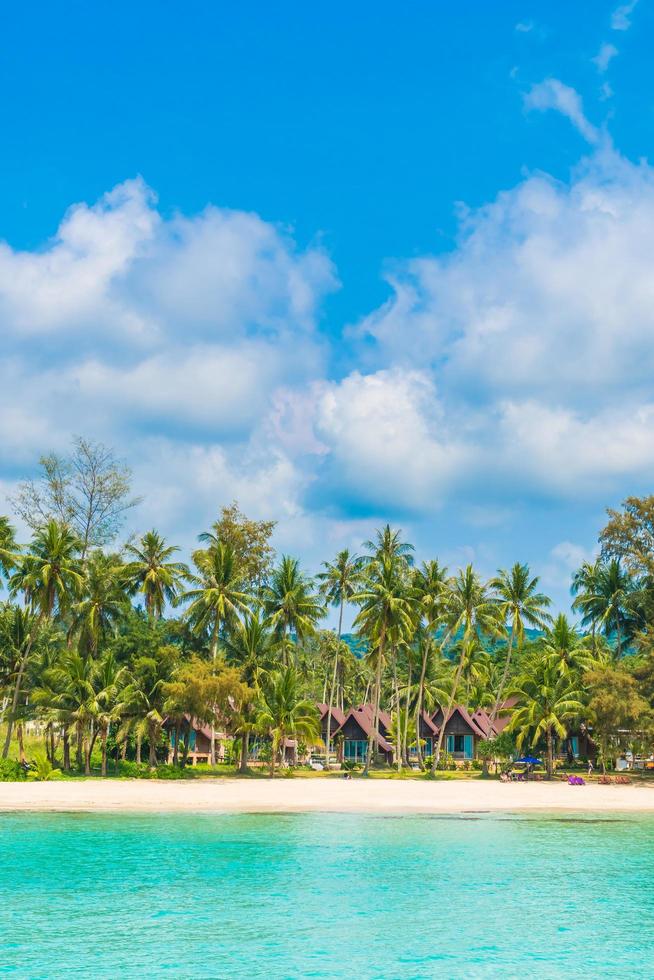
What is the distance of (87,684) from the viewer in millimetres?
45656

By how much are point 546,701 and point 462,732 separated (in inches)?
817

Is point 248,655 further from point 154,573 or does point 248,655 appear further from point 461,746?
point 461,746

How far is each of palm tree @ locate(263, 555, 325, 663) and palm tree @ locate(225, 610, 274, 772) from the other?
3.42 meters

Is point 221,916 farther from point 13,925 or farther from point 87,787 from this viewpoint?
point 87,787

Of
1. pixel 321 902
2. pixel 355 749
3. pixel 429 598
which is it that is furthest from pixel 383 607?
pixel 321 902

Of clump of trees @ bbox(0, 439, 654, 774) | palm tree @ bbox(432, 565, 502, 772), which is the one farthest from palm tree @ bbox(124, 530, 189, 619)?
palm tree @ bbox(432, 565, 502, 772)

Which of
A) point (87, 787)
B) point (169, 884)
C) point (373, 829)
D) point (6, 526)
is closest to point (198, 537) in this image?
point (6, 526)

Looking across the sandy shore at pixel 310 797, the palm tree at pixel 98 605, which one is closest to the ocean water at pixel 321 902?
the sandy shore at pixel 310 797

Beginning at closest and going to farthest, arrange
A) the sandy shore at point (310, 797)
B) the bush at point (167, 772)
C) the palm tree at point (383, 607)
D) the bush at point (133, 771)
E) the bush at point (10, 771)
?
the sandy shore at point (310, 797) → the bush at point (10, 771) → the bush at point (133, 771) → the bush at point (167, 772) → the palm tree at point (383, 607)

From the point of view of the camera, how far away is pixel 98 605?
53.4 m

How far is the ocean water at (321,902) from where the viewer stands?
13.3 meters

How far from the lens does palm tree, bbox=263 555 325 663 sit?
58062 mm

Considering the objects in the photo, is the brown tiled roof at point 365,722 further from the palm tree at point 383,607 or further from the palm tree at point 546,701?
the palm tree at point 546,701

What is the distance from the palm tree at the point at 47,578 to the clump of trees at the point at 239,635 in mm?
124
